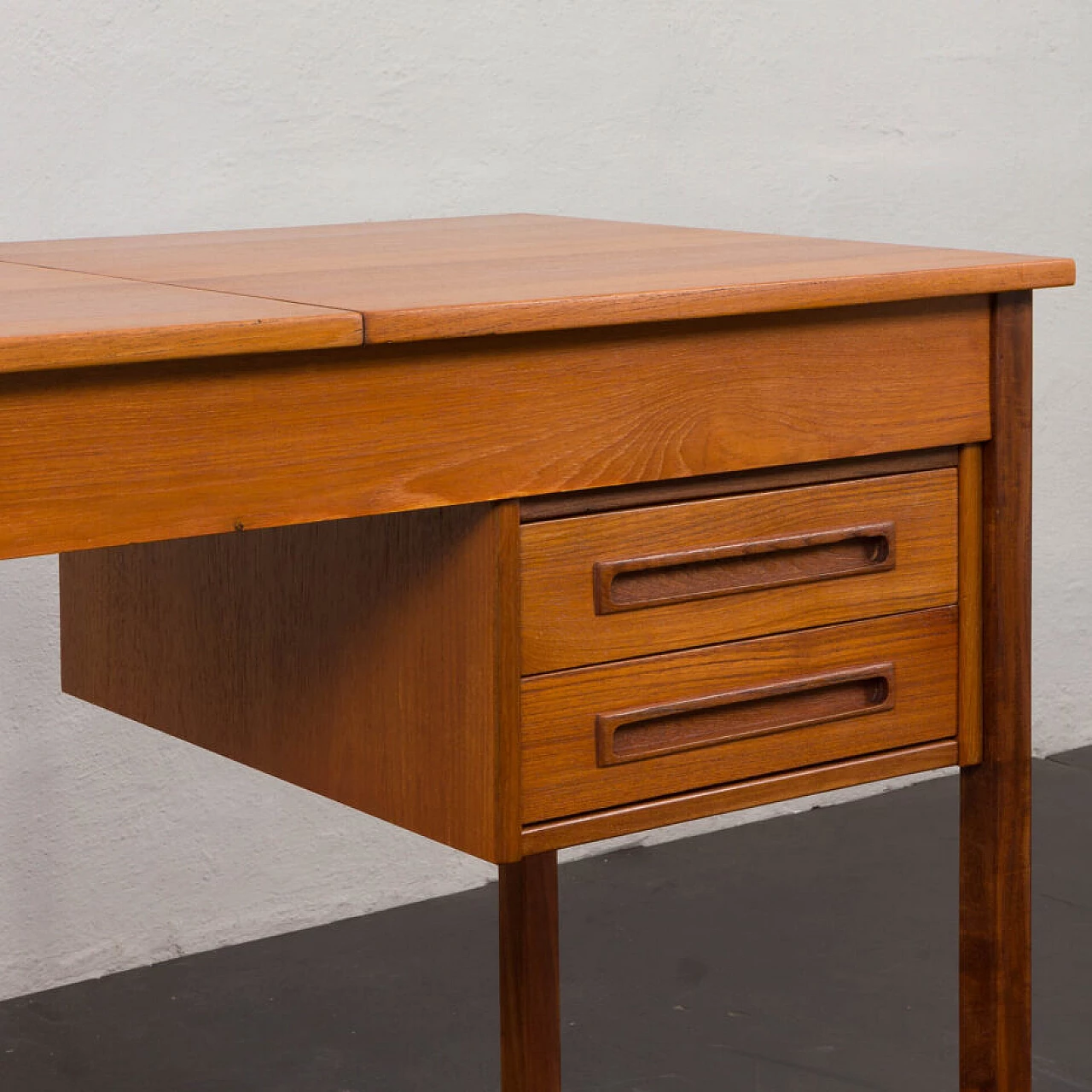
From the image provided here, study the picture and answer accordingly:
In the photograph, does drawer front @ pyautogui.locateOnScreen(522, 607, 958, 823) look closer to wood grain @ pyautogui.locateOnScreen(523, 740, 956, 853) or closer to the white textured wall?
wood grain @ pyautogui.locateOnScreen(523, 740, 956, 853)

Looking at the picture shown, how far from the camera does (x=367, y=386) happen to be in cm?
125

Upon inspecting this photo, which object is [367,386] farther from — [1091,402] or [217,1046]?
[1091,402]

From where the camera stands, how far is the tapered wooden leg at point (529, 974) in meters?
1.93

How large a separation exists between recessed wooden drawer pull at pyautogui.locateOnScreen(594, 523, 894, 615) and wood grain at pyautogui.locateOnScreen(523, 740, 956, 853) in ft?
0.48

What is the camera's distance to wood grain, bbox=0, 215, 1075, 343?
1.28 m

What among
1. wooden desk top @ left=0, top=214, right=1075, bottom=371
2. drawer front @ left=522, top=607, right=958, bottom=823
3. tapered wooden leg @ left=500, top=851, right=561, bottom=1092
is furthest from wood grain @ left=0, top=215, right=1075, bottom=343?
tapered wooden leg @ left=500, top=851, right=561, bottom=1092

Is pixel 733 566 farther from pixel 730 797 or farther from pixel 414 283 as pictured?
pixel 414 283

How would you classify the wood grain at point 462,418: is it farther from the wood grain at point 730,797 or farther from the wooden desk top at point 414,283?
the wood grain at point 730,797

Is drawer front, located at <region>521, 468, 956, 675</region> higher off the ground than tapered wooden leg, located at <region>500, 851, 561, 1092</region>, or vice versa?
drawer front, located at <region>521, 468, 956, 675</region>

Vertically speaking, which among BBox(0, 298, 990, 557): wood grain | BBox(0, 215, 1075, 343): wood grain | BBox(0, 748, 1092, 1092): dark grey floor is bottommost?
BBox(0, 748, 1092, 1092): dark grey floor

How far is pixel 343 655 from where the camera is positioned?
145cm

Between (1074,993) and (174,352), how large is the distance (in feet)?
5.56

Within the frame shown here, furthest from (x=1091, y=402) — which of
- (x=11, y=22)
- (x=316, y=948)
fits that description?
(x=11, y=22)

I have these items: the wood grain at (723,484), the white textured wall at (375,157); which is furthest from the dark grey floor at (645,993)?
the wood grain at (723,484)
